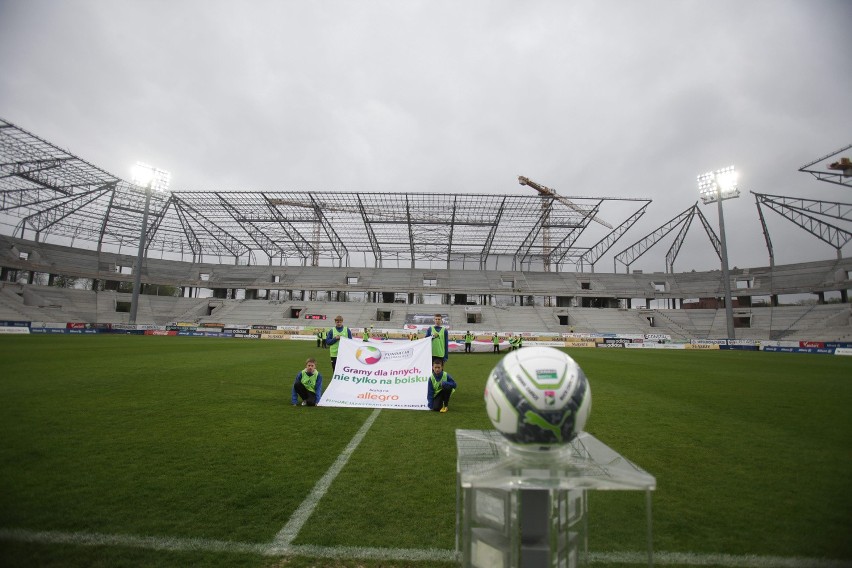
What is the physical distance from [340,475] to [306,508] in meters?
0.68

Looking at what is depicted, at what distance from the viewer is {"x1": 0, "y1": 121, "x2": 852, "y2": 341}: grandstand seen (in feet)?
117

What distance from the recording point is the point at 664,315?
4312cm

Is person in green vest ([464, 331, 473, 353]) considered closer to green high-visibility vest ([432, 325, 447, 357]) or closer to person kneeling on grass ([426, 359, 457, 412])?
A: green high-visibility vest ([432, 325, 447, 357])

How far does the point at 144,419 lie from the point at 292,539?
13.6ft

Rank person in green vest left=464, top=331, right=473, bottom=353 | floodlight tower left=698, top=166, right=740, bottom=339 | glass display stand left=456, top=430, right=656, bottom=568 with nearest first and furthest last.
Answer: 1. glass display stand left=456, top=430, right=656, bottom=568
2. person in green vest left=464, top=331, right=473, bottom=353
3. floodlight tower left=698, top=166, right=740, bottom=339

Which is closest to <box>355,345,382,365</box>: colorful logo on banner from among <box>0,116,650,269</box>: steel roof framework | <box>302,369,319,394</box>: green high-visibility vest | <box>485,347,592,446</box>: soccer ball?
<box>302,369,319,394</box>: green high-visibility vest

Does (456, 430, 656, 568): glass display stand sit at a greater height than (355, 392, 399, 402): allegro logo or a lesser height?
greater

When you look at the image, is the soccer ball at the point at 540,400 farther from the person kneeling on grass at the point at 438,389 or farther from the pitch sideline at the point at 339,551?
the person kneeling on grass at the point at 438,389

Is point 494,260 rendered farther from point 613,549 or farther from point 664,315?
point 613,549

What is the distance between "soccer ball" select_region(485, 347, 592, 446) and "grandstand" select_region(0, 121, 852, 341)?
34.0m

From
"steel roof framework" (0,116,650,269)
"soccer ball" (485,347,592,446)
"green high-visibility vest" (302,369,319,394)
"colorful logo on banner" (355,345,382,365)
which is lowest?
"green high-visibility vest" (302,369,319,394)

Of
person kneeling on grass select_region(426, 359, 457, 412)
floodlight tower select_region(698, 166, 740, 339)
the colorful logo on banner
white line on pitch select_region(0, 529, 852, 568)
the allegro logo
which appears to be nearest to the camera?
white line on pitch select_region(0, 529, 852, 568)

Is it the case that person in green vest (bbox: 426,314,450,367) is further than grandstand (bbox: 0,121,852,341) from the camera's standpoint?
No

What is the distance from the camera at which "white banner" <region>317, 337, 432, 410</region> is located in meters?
6.77
